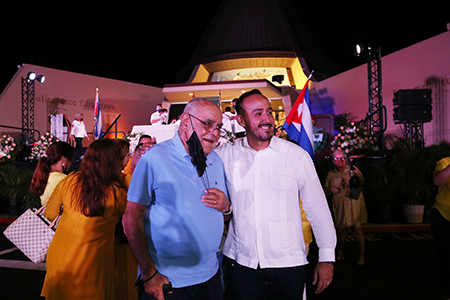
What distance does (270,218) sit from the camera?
2230mm

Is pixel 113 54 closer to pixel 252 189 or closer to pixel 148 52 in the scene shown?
pixel 148 52

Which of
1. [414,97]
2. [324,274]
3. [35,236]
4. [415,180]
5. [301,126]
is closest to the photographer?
[324,274]

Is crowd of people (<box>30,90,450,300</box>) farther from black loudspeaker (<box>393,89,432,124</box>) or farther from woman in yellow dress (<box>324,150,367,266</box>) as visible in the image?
black loudspeaker (<box>393,89,432,124</box>)

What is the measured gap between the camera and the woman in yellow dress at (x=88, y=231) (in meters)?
2.64

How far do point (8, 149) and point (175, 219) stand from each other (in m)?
12.6

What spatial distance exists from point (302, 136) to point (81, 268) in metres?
3.09

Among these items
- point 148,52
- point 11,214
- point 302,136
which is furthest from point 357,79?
point 148,52

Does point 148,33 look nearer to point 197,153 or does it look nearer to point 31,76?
point 31,76

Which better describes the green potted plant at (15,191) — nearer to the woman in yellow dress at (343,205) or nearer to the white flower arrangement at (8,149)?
the white flower arrangement at (8,149)

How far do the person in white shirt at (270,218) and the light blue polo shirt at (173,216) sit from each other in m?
0.38

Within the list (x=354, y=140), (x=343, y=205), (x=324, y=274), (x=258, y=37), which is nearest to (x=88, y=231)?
(x=324, y=274)

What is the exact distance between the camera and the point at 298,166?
7.63 ft

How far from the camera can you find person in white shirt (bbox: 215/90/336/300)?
2201mm

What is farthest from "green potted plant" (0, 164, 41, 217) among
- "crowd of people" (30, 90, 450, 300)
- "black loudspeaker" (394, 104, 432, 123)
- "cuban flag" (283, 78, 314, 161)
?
"black loudspeaker" (394, 104, 432, 123)
